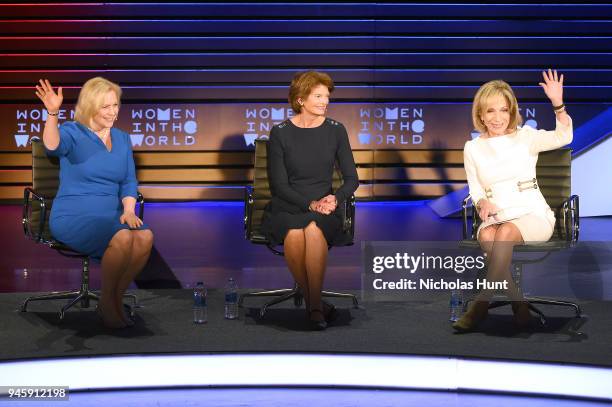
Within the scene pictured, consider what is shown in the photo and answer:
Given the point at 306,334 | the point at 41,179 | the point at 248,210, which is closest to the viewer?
the point at 306,334

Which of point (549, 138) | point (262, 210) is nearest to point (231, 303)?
point (262, 210)

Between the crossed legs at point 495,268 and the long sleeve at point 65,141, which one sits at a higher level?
the long sleeve at point 65,141

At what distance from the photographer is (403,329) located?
12.6 feet

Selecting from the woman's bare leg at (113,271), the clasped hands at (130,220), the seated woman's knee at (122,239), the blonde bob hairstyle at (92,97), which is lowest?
the woman's bare leg at (113,271)

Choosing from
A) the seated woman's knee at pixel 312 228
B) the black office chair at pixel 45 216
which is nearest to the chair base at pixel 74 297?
the black office chair at pixel 45 216

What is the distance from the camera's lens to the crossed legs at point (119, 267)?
3.80 m

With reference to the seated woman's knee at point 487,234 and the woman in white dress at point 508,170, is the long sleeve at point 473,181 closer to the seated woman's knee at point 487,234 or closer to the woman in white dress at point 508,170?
the woman in white dress at point 508,170

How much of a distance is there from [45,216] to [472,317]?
2.08 m

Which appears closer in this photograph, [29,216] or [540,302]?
[540,302]

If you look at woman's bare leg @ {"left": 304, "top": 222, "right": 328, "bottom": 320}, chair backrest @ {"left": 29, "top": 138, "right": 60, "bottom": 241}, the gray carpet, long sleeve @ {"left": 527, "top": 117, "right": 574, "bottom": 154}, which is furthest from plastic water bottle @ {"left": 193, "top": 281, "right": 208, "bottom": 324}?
long sleeve @ {"left": 527, "top": 117, "right": 574, "bottom": 154}

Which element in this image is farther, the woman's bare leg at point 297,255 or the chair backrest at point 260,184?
the chair backrest at point 260,184

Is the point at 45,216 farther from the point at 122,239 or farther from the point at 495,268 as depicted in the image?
the point at 495,268

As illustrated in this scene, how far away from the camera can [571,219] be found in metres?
4.23

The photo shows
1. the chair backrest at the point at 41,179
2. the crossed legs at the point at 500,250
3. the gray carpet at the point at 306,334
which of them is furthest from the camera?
the chair backrest at the point at 41,179
